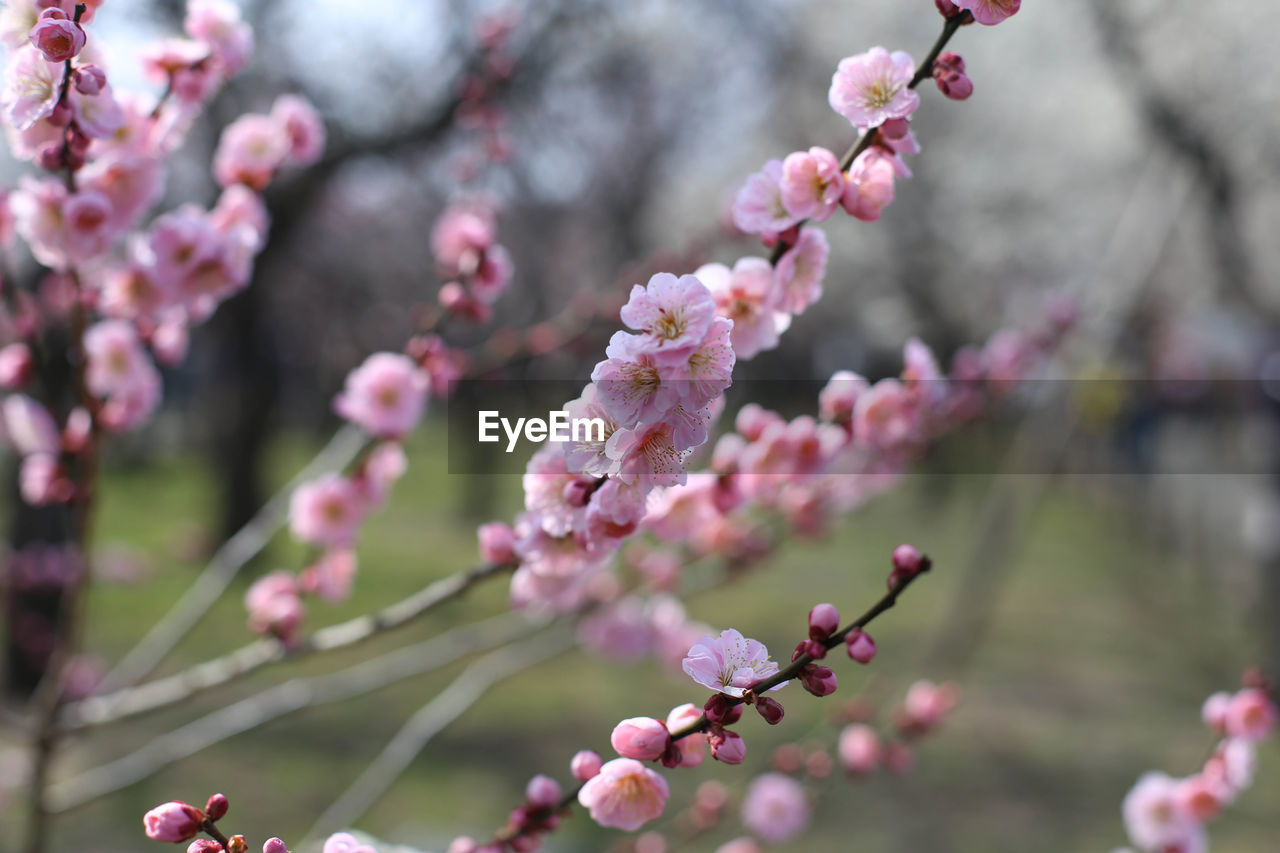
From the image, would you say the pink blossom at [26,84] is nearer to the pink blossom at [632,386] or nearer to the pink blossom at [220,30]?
the pink blossom at [220,30]

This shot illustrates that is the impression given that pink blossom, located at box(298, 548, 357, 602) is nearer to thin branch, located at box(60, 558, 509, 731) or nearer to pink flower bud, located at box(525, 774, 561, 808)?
thin branch, located at box(60, 558, 509, 731)

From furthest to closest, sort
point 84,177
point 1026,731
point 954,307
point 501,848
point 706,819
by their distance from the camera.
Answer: point 954,307
point 1026,731
point 706,819
point 84,177
point 501,848

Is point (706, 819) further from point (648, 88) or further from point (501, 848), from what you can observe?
point (648, 88)

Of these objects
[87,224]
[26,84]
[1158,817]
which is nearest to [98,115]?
[26,84]

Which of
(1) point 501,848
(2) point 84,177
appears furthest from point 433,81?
(1) point 501,848

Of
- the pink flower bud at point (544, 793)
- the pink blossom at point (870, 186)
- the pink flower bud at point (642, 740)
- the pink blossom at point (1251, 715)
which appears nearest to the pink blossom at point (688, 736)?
the pink flower bud at point (642, 740)

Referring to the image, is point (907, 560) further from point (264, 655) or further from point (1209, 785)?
point (1209, 785)

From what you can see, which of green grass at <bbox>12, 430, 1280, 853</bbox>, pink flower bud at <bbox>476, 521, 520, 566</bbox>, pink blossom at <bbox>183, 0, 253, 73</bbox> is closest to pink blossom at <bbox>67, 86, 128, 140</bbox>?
pink blossom at <bbox>183, 0, 253, 73</bbox>
